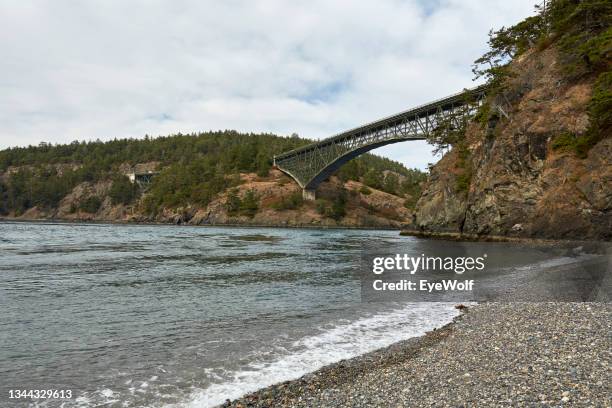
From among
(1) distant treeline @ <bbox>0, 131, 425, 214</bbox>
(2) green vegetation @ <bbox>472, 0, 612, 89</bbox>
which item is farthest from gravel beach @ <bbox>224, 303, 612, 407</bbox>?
(1) distant treeline @ <bbox>0, 131, 425, 214</bbox>

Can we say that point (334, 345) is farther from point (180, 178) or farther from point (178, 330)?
point (180, 178)

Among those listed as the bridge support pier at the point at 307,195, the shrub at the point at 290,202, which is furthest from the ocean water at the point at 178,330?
the bridge support pier at the point at 307,195

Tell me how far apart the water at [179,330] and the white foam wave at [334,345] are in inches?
1.2

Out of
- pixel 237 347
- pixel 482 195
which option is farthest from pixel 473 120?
pixel 237 347

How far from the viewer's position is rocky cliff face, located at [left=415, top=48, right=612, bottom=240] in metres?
32.6

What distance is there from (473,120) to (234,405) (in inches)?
2418

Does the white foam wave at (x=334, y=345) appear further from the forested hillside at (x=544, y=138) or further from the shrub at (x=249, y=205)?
the shrub at (x=249, y=205)

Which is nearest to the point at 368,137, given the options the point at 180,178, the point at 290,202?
the point at 290,202

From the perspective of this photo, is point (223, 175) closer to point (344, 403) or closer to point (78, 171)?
point (78, 171)

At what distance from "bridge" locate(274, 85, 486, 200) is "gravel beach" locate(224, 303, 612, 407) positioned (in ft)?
183

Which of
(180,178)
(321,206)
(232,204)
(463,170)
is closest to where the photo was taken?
(463,170)

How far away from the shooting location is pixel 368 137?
9869cm

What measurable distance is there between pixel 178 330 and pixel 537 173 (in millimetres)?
38363

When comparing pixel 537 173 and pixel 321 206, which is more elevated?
pixel 537 173
